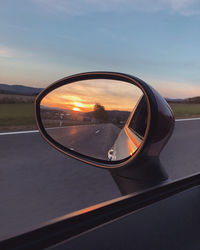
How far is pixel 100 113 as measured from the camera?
1.71 meters

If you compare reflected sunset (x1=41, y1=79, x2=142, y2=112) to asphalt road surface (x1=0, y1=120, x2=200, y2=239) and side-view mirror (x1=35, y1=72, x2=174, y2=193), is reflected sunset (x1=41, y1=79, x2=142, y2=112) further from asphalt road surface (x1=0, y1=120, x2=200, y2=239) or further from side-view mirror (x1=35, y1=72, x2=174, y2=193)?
asphalt road surface (x1=0, y1=120, x2=200, y2=239)

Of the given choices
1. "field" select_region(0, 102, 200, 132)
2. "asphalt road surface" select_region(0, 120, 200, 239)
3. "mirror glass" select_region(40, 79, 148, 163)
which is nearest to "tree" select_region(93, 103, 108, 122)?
"mirror glass" select_region(40, 79, 148, 163)

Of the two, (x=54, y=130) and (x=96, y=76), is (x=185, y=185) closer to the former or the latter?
(x=96, y=76)

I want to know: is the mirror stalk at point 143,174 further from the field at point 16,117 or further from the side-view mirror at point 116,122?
the field at point 16,117

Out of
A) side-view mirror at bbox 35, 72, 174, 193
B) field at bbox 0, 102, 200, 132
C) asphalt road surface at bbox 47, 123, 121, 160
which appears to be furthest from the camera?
field at bbox 0, 102, 200, 132

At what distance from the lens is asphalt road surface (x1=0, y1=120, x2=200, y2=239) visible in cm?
325

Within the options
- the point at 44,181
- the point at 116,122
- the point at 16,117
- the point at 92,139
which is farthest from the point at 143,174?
the point at 16,117

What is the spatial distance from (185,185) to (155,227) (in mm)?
493

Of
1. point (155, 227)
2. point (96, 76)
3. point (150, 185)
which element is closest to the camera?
point (155, 227)

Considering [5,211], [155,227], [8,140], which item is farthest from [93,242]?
[8,140]

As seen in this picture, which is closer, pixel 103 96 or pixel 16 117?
pixel 103 96

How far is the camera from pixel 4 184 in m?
4.14

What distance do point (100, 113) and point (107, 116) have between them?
0.22 feet

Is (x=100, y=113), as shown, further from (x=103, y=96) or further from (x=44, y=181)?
(x=44, y=181)
